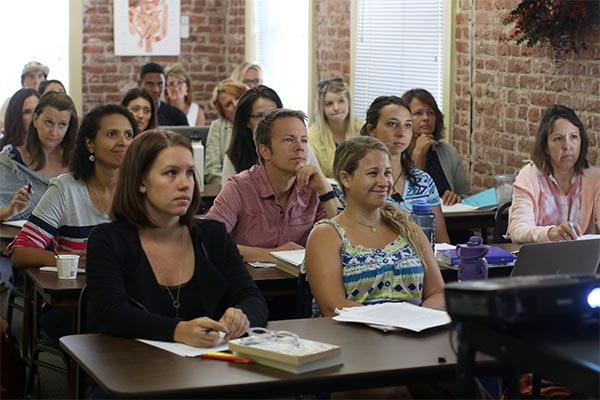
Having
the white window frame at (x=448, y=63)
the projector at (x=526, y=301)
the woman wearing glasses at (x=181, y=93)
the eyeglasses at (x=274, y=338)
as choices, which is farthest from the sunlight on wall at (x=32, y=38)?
the projector at (x=526, y=301)

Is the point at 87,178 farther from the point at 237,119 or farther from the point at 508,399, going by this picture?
the point at 508,399

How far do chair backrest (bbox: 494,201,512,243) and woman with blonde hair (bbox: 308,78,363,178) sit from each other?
1.53 metres

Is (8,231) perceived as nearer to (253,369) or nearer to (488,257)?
(488,257)

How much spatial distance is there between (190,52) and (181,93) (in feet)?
4.36

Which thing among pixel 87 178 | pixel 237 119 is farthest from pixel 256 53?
pixel 87 178

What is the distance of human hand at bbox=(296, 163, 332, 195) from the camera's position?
439cm

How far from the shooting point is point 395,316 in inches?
123

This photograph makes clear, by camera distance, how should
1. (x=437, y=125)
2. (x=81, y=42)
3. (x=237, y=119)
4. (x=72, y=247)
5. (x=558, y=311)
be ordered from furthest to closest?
(x=81, y=42)
(x=437, y=125)
(x=237, y=119)
(x=72, y=247)
(x=558, y=311)

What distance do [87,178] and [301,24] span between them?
5.41 m

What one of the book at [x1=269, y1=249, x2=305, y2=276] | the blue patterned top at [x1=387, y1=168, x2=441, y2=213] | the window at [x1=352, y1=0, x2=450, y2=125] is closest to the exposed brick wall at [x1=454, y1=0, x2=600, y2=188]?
the window at [x1=352, y1=0, x2=450, y2=125]

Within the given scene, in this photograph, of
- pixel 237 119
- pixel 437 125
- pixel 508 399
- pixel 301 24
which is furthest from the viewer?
pixel 301 24

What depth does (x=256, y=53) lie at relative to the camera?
10.6 metres

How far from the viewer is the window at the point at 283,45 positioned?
9.50 metres

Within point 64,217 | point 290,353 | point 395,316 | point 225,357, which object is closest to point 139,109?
point 64,217
